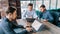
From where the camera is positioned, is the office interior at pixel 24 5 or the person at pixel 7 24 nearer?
the person at pixel 7 24

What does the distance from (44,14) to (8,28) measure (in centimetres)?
225

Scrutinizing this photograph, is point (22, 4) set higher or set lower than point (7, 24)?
→ higher

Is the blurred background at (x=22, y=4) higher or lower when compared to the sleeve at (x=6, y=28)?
higher

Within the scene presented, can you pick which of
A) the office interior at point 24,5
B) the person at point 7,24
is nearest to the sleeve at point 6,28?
the person at point 7,24

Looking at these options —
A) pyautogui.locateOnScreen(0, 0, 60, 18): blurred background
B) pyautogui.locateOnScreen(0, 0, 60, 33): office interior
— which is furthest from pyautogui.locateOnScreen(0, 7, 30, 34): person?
pyautogui.locateOnScreen(0, 0, 60, 18): blurred background

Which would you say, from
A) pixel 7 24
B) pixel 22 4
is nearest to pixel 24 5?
pixel 22 4

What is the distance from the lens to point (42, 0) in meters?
5.46

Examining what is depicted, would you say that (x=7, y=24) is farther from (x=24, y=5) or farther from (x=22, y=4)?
(x=24, y=5)

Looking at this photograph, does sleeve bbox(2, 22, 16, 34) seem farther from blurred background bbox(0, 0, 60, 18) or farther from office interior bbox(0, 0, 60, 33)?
A: blurred background bbox(0, 0, 60, 18)

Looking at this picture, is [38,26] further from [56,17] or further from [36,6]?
[36,6]

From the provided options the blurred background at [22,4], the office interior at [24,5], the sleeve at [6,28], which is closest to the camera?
the sleeve at [6,28]

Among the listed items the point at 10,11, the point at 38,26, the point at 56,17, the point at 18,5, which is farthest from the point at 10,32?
the point at 18,5

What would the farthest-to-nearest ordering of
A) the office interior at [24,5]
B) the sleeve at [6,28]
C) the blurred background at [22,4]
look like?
the blurred background at [22,4], the office interior at [24,5], the sleeve at [6,28]

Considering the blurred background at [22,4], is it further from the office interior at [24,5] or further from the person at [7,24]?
the person at [7,24]
